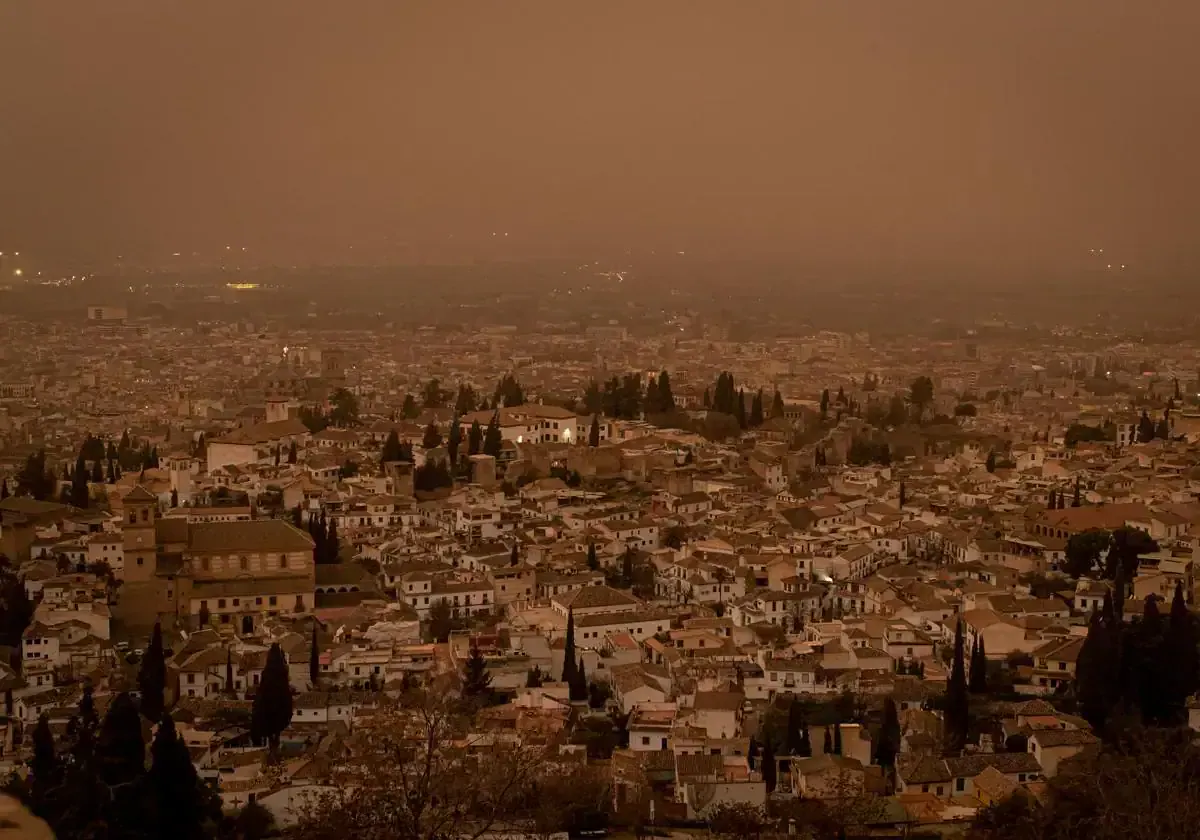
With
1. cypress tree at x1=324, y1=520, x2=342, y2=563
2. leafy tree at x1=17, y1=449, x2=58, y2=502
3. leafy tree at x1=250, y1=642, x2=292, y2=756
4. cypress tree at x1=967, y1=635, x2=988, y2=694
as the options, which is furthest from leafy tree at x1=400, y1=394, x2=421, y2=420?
cypress tree at x1=967, y1=635, x2=988, y2=694

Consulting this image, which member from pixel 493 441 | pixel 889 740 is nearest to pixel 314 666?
pixel 889 740

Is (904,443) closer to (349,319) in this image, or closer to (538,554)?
(538,554)

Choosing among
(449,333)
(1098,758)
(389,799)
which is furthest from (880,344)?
(389,799)

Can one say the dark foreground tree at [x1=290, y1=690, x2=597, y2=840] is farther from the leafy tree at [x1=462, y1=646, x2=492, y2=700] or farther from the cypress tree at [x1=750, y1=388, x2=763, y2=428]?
the cypress tree at [x1=750, y1=388, x2=763, y2=428]

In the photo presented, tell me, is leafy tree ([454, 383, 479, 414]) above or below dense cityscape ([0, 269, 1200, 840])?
above

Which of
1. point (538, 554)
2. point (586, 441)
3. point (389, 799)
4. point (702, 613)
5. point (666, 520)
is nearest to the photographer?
point (389, 799)

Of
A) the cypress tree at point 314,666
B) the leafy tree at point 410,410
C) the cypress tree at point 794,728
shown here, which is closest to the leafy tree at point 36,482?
the cypress tree at point 314,666
